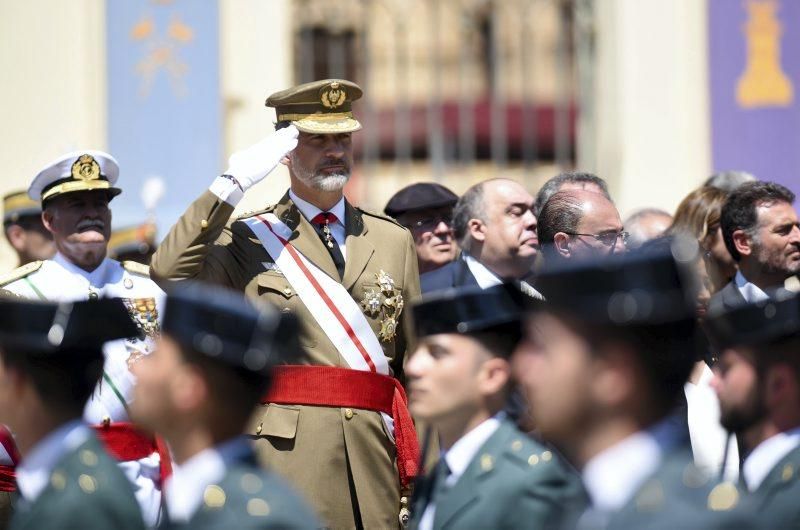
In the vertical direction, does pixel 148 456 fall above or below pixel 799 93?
below

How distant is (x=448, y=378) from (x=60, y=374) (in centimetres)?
84

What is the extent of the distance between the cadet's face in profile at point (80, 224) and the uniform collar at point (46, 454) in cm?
203

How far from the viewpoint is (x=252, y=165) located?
4.95 meters

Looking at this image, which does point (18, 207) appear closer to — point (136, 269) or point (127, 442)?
point (136, 269)

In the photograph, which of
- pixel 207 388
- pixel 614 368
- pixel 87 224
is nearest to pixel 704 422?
pixel 87 224

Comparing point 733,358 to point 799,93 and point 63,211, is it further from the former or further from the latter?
point 799,93

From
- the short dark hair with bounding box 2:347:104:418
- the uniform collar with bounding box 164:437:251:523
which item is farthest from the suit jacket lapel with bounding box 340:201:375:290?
the uniform collar with bounding box 164:437:251:523

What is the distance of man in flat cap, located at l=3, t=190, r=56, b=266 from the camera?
7.09 meters

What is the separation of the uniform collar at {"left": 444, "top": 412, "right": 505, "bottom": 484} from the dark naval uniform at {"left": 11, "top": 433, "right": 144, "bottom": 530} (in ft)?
2.22

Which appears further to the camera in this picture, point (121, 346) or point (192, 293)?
point (121, 346)

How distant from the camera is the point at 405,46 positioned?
1798 cm

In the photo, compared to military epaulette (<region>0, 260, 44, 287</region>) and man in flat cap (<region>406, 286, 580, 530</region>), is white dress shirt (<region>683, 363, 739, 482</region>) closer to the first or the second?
man in flat cap (<region>406, 286, 580, 530</region>)

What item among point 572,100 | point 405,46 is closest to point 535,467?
point 572,100

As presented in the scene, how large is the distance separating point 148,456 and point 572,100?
10.7 meters
